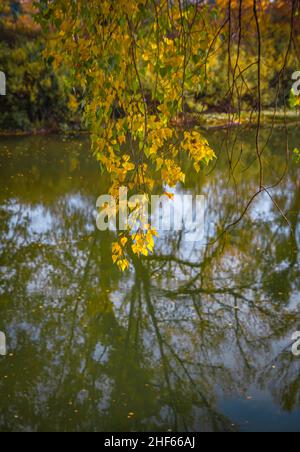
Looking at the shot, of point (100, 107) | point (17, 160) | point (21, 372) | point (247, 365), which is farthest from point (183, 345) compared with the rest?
point (17, 160)

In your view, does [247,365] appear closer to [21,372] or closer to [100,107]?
[21,372]

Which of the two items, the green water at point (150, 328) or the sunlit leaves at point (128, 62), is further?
the green water at point (150, 328)

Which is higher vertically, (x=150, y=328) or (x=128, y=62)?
(x=128, y=62)

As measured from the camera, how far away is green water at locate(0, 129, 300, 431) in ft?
11.7

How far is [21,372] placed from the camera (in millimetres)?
3963

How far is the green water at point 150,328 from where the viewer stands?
3.55m

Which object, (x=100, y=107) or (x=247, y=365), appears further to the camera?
(x=247, y=365)

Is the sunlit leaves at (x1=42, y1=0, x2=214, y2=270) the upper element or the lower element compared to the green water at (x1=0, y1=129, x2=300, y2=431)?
upper

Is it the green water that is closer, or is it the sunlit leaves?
the sunlit leaves

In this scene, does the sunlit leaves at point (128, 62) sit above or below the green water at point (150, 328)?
above

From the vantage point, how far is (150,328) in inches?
182

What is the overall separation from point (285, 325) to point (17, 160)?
8.60 metres

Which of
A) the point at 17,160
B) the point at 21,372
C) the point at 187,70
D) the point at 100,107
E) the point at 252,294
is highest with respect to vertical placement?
the point at 17,160

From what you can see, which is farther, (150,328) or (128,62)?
(150,328)
